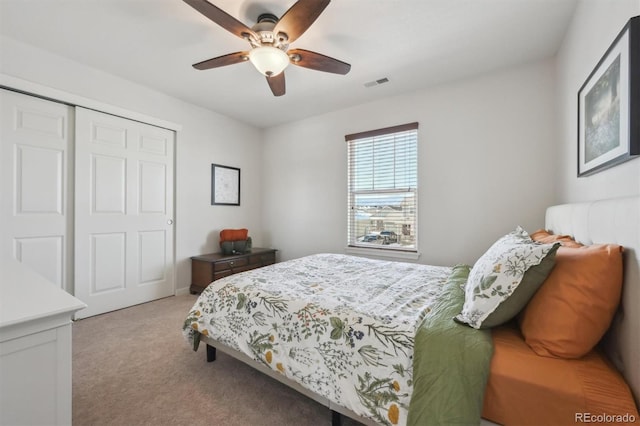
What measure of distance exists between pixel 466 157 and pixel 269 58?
88.0 inches

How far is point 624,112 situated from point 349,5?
167 centimetres

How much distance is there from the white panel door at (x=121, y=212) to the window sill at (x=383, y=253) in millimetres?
2419

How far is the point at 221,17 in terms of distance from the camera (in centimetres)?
162

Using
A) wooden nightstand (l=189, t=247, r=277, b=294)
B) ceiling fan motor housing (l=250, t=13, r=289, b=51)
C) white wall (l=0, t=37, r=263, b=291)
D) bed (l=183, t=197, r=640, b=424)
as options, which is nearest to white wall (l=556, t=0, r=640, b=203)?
bed (l=183, t=197, r=640, b=424)

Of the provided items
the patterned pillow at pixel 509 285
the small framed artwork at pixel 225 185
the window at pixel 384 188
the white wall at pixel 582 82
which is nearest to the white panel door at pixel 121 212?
the small framed artwork at pixel 225 185

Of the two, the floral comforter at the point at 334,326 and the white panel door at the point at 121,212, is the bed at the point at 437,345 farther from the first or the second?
the white panel door at the point at 121,212

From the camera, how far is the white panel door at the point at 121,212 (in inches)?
108

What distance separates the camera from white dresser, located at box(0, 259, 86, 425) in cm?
81

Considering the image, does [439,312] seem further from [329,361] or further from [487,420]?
[329,361]

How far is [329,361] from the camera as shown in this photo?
1286mm

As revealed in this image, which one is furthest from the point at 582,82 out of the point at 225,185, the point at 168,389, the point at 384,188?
the point at 225,185

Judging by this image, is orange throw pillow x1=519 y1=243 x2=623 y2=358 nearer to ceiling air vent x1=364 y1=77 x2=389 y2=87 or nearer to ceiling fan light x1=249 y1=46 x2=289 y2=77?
ceiling fan light x1=249 y1=46 x2=289 y2=77

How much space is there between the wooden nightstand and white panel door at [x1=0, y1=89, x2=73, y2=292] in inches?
49.3

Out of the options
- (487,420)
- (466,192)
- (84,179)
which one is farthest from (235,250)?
(487,420)
